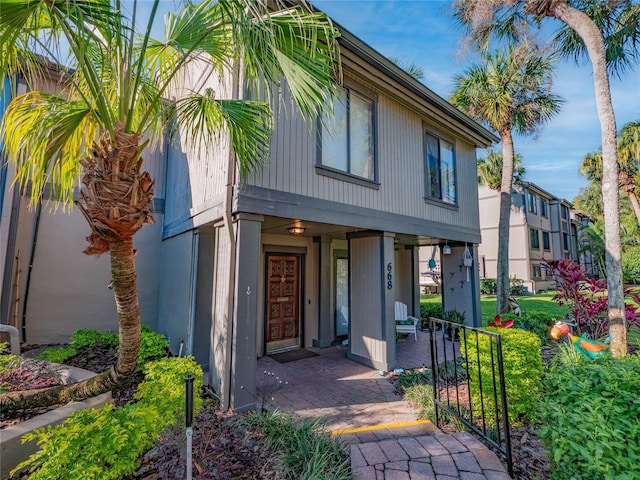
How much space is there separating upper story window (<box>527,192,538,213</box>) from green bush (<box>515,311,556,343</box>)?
18.1 metres

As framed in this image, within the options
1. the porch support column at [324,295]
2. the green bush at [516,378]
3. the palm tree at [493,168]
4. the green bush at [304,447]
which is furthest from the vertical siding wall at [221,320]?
the palm tree at [493,168]

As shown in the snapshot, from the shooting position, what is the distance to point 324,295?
821 centimetres

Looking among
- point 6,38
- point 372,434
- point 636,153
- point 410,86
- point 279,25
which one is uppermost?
point 636,153

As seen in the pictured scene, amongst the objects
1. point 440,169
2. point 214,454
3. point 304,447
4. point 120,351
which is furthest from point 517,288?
point 120,351

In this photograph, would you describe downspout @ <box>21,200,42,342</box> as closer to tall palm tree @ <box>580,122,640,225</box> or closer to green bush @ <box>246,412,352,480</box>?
green bush @ <box>246,412,352,480</box>

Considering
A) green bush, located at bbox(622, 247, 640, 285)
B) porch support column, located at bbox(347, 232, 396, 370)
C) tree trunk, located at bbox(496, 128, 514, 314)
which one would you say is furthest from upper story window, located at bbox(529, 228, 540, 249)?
porch support column, located at bbox(347, 232, 396, 370)

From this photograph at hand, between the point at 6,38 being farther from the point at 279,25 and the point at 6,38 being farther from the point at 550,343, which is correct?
the point at 550,343

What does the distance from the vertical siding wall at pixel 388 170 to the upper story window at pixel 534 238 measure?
18.6m

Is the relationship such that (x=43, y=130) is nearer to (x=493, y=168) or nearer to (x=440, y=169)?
(x=440, y=169)

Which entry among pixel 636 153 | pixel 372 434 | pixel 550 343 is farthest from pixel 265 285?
pixel 636 153

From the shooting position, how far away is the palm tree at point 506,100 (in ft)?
32.1

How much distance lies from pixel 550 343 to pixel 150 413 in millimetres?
9406

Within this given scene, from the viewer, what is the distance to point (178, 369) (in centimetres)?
366

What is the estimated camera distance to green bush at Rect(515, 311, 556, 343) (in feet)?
28.4
